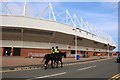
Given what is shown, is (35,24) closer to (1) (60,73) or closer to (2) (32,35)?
(2) (32,35)

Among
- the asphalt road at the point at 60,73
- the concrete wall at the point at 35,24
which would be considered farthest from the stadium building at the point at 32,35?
the asphalt road at the point at 60,73

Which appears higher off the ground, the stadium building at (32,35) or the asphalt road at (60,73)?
the stadium building at (32,35)

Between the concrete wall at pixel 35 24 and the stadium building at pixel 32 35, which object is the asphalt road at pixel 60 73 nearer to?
the stadium building at pixel 32 35

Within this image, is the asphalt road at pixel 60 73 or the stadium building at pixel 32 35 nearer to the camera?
the asphalt road at pixel 60 73

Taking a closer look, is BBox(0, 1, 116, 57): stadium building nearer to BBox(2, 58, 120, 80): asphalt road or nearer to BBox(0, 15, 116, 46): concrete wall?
BBox(0, 15, 116, 46): concrete wall

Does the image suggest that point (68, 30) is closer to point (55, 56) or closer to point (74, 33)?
point (74, 33)

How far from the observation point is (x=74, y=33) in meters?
82.5

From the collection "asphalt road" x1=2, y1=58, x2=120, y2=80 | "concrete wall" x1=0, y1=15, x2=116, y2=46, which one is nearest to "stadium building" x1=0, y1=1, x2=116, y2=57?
"concrete wall" x1=0, y1=15, x2=116, y2=46

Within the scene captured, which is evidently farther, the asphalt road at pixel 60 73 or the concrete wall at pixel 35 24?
the concrete wall at pixel 35 24

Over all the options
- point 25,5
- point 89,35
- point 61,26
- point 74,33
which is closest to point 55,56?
point 25,5

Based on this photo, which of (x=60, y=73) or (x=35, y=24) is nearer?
(x=60, y=73)

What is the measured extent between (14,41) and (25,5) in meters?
10.3

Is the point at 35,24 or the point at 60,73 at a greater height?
the point at 35,24

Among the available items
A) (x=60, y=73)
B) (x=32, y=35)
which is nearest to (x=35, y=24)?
(x=32, y=35)
